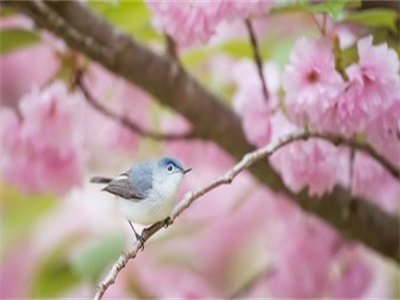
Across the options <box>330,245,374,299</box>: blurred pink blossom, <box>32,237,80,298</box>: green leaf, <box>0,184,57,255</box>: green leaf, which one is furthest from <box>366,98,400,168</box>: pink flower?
<box>0,184,57,255</box>: green leaf

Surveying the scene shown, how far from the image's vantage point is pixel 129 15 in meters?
0.96

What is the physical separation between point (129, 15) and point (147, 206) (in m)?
0.33

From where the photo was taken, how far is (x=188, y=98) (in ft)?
3.09

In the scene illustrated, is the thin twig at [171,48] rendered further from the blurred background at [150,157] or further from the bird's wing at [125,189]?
the bird's wing at [125,189]

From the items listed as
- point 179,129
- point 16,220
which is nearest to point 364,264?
point 179,129

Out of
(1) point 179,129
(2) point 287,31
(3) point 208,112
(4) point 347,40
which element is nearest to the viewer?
(4) point 347,40

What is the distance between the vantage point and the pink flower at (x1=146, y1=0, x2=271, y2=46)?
29.1 inches

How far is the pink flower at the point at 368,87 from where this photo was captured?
71cm

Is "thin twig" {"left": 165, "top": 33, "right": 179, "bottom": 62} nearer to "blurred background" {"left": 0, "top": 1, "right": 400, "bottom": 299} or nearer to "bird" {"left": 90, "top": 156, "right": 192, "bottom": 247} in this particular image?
"blurred background" {"left": 0, "top": 1, "right": 400, "bottom": 299}

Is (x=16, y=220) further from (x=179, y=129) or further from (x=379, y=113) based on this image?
(x=379, y=113)

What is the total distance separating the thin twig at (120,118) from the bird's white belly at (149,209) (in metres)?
0.27

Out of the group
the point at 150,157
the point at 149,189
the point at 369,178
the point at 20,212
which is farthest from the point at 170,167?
the point at 20,212

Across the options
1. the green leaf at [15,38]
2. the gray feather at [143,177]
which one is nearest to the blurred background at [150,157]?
the green leaf at [15,38]

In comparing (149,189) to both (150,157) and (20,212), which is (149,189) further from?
(20,212)
